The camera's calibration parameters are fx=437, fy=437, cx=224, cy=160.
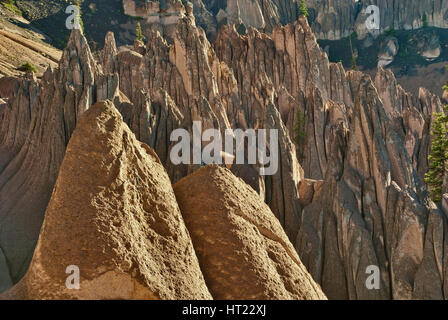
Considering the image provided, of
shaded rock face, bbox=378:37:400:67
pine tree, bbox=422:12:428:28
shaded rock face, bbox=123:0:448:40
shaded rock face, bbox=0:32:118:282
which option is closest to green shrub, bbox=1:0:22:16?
shaded rock face, bbox=123:0:448:40

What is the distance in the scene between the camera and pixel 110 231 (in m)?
6.45

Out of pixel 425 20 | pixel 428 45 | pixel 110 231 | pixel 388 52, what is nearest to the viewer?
pixel 110 231

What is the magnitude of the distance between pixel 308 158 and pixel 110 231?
2888cm

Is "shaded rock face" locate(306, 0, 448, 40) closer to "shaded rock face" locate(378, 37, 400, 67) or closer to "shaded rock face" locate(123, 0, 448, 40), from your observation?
"shaded rock face" locate(123, 0, 448, 40)

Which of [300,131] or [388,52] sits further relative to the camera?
[388,52]

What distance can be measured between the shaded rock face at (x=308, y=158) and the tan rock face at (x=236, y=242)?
6.99 metres

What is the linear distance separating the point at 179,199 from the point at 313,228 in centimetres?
846

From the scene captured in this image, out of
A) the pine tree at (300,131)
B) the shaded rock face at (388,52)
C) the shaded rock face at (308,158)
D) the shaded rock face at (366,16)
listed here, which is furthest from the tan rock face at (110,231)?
the shaded rock face at (366,16)

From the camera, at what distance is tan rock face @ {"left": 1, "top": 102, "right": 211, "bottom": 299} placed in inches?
244

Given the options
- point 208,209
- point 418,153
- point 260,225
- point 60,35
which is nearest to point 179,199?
point 208,209

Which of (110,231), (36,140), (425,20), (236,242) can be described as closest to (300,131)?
(36,140)

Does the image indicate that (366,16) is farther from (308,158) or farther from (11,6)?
(308,158)

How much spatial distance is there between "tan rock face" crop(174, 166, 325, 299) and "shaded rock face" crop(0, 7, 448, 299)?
22.9ft
